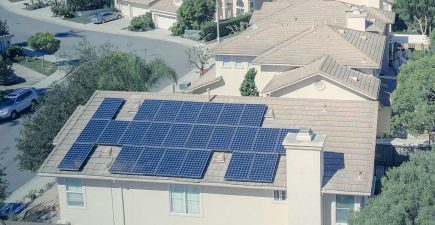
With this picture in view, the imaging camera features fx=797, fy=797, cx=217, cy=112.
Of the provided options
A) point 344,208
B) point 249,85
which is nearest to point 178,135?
point 344,208

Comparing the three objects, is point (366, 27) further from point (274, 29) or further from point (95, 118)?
point (95, 118)

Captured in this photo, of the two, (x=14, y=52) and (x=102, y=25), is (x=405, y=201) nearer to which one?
(x=14, y=52)

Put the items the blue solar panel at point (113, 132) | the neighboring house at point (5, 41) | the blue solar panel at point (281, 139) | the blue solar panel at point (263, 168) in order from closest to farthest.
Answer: the blue solar panel at point (263, 168), the blue solar panel at point (281, 139), the blue solar panel at point (113, 132), the neighboring house at point (5, 41)

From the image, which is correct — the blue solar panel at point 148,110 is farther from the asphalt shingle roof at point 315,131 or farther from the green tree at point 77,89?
the green tree at point 77,89

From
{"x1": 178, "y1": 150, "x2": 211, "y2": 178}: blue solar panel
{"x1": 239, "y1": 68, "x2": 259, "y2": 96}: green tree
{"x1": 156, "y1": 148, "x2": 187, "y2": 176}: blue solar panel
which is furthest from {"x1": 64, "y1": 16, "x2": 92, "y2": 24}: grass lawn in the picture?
{"x1": 178, "y1": 150, "x2": 211, "y2": 178}: blue solar panel

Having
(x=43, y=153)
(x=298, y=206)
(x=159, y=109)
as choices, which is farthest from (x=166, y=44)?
(x=298, y=206)

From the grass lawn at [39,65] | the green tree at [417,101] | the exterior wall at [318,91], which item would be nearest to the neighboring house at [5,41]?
the grass lawn at [39,65]
